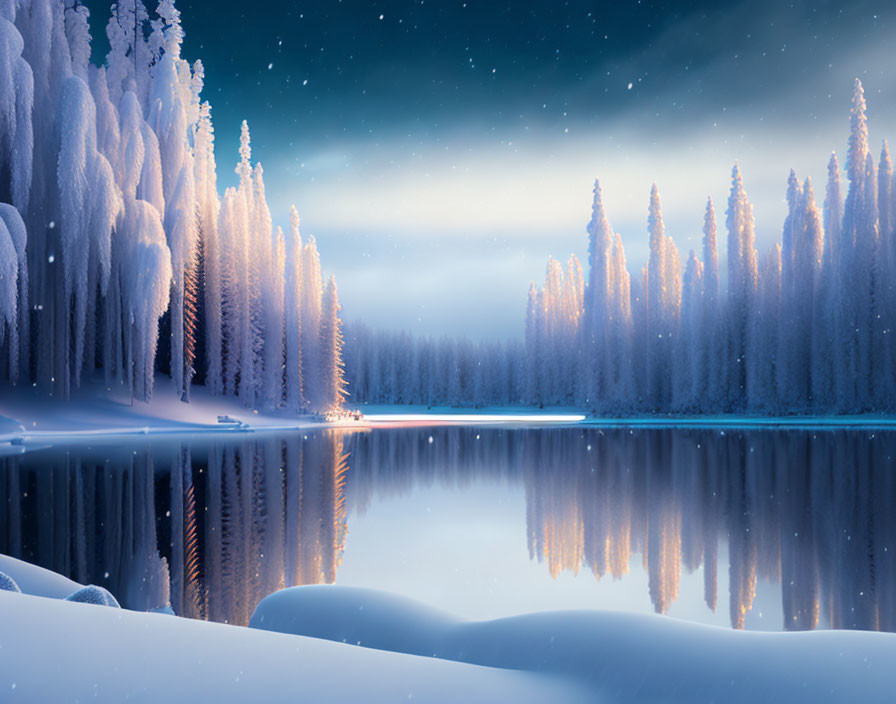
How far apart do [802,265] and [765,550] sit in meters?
36.6

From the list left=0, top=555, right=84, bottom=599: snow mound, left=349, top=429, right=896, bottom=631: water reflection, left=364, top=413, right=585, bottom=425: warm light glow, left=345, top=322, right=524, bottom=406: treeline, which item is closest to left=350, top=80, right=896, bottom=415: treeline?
left=364, top=413, right=585, bottom=425: warm light glow

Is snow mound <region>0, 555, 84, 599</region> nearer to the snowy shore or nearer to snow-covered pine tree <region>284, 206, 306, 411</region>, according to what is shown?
the snowy shore

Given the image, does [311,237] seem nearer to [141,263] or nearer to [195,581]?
[141,263]

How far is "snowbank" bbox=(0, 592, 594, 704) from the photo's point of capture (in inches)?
50.4

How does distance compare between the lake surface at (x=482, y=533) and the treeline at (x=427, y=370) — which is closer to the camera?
the lake surface at (x=482, y=533)

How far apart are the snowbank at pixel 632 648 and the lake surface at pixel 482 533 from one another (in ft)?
6.01

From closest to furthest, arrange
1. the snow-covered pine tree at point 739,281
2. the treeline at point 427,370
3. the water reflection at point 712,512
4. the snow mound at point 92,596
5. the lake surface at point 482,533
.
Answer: the snow mound at point 92,596 → the lake surface at point 482,533 → the water reflection at point 712,512 → the snow-covered pine tree at point 739,281 → the treeline at point 427,370

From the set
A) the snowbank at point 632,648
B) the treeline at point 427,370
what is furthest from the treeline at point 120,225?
the treeline at point 427,370

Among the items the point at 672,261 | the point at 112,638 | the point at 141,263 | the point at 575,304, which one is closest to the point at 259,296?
the point at 141,263

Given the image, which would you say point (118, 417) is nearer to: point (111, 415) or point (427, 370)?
point (111, 415)

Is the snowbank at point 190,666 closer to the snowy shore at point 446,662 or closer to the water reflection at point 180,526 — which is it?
the snowy shore at point 446,662

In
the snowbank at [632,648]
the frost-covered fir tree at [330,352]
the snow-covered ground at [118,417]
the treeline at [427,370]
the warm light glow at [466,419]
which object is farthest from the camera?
the treeline at [427,370]

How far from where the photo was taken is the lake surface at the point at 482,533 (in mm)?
4609

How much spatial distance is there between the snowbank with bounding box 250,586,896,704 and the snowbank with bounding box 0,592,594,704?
27 cm
